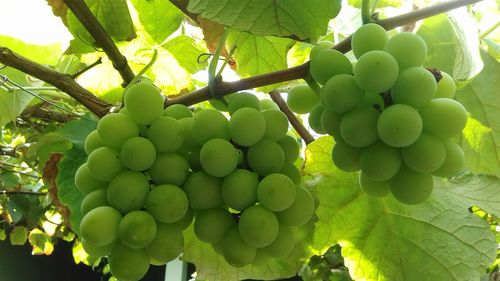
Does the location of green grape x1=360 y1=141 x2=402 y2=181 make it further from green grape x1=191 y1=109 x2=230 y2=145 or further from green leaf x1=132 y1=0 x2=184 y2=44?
green leaf x1=132 y1=0 x2=184 y2=44

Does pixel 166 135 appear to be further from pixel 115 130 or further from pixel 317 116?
pixel 317 116

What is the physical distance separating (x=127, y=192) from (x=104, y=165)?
0.14 feet

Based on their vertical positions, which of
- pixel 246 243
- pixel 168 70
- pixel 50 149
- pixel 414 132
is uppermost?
pixel 414 132

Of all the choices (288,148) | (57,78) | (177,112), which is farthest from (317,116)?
(57,78)

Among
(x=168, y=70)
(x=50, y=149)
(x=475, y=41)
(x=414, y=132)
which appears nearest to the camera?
(x=414, y=132)

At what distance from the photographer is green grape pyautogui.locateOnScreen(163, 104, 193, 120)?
53cm

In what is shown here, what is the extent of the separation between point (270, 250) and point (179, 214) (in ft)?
0.32

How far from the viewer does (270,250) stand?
483 mm

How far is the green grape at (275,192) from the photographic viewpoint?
45cm

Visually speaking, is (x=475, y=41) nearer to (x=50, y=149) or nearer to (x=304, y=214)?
(x=304, y=214)

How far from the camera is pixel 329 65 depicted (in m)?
0.48

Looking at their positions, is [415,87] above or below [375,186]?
above

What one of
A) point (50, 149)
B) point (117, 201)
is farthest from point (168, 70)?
point (117, 201)

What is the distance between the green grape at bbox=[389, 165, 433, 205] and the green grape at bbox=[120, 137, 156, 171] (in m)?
0.23
